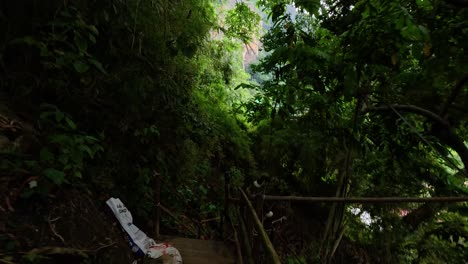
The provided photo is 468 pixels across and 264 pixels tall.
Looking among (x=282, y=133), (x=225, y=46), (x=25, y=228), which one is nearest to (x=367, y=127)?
(x=282, y=133)

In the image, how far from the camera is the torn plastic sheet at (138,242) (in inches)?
124

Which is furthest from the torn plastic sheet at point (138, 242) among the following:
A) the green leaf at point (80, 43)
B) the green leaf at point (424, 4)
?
the green leaf at point (424, 4)

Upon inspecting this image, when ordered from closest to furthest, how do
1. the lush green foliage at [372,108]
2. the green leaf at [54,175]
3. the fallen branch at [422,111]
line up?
the lush green foliage at [372,108] < the green leaf at [54,175] < the fallen branch at [422,111]

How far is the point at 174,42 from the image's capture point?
159 inches

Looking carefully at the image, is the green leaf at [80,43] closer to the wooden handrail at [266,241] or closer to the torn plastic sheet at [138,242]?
the torn plastic sheet at [138,242]

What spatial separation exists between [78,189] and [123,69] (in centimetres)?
143

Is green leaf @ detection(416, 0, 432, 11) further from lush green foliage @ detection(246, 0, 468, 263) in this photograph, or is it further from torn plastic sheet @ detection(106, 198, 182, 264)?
torn plastic sheet @ detection(106, 198, 182, 264)

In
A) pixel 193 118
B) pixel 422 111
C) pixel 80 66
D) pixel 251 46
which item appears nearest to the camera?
pixel 422 111

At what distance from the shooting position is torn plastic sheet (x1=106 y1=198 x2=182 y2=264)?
315 centimetres

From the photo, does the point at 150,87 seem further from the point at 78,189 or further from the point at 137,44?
the point at 78,189

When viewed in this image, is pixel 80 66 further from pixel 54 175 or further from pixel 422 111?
pixel 422 111

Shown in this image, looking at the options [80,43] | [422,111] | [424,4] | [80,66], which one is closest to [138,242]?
[80,66]

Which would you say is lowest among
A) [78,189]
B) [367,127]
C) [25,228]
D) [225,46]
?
[25,228]

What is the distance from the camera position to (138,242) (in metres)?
3.25
